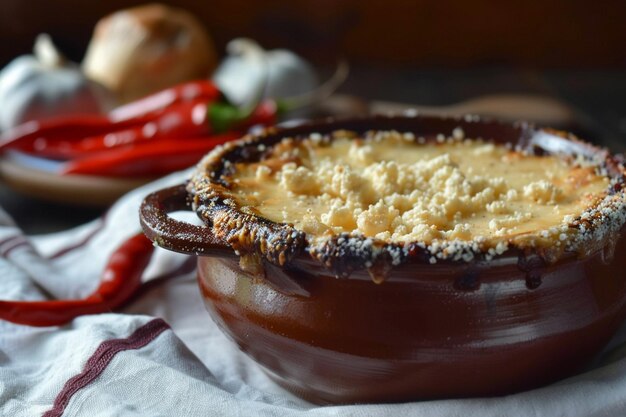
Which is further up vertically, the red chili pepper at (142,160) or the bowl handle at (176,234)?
the bowl handle at (176,234)

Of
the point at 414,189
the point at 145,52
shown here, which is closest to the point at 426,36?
the point at 145,52

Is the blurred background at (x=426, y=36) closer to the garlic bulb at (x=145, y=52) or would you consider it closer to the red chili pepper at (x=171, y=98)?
the garlic bulb at (x=145, y=52)

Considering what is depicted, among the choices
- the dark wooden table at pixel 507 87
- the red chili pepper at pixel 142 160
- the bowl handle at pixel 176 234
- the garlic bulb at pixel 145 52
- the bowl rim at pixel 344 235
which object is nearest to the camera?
the bowl rim at pixel 344 235

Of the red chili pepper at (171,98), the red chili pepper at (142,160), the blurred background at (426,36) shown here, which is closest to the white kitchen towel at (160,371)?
the red chili pepper at (142,160)

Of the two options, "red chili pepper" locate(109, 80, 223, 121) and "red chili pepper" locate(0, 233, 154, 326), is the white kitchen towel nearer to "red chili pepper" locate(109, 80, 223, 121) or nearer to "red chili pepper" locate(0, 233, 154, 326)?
"red chili pepper" locate(0, 233, 154, 326)

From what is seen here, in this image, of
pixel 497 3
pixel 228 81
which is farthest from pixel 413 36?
pixel 228 81

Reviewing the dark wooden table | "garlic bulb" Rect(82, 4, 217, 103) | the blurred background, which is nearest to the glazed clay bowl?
"garlic bulb" Rect(82, 4, 217, 103)
